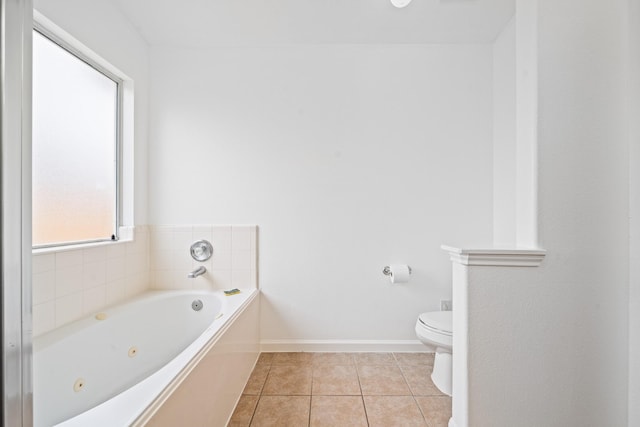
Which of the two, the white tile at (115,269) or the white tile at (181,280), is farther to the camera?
the white tile at (181,280)

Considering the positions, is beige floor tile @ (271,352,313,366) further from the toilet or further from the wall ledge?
the wall ledge

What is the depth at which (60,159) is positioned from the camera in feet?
5.18

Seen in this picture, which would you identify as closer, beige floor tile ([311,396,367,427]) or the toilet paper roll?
beige floor tile ([311,396,367,427])

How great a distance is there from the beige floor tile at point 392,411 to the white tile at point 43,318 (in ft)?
5.29

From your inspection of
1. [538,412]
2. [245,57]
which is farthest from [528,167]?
[245,57]

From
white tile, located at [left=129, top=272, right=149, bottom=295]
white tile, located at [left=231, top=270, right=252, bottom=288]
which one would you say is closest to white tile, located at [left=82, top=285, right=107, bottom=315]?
white tile, located at [left=129, top=272, right=149, bottom=295]

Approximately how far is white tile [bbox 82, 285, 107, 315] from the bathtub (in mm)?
42

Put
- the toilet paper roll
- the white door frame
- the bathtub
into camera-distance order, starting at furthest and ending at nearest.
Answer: the toilet paper roll
the bathtub
the white door frame

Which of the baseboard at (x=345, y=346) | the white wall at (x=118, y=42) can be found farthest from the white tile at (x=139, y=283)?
the baseboard at (x=345, y=346)

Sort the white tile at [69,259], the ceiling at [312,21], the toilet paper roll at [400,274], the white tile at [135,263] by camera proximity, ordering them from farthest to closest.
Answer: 1. the toilet paper roll at [400,274]
2. the white tile at [135,263]
3. the ceiling at [312,21]
4. the white tile at [69,259]

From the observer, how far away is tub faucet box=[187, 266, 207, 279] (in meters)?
2.13

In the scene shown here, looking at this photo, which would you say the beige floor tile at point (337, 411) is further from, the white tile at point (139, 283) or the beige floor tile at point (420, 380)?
the white tile at point (139, 283)

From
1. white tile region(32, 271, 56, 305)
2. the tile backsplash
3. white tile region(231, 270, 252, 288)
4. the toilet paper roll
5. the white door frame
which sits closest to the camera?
the white door frame

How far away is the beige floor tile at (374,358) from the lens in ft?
6.88
